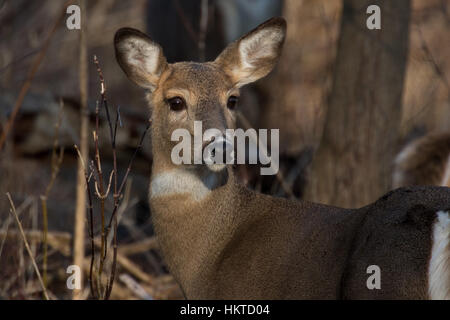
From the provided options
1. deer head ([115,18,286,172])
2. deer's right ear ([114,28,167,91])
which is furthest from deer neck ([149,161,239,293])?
deer's right ear ([114,28,167,91])

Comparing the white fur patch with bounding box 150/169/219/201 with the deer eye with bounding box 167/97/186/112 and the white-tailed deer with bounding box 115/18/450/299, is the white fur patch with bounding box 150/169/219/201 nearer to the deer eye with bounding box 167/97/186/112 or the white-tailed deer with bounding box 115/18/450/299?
the white-tailed deer with bounding box 115/18/450/299

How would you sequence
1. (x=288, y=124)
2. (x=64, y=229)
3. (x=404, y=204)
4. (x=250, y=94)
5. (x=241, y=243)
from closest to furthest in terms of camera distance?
(x=404, y=204), (x=241, y=243), (x=64, y=229), (x=250, y=94), (x=288, y=124)

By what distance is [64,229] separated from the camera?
7.24 m

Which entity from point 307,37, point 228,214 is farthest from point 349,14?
point 307,37

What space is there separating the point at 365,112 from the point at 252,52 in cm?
152

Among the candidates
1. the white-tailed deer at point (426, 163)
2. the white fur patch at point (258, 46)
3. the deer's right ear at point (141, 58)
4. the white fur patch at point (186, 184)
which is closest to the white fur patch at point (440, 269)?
the white fur patch at point (186, 184)

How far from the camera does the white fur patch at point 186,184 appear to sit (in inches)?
181

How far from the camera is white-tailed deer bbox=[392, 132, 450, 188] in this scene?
17.8 ft

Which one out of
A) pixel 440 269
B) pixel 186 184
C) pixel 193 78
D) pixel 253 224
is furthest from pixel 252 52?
pixel 440 269

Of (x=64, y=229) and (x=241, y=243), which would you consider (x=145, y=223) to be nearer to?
(x=64, y=229)

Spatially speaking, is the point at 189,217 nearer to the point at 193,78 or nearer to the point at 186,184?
the point at 186,184

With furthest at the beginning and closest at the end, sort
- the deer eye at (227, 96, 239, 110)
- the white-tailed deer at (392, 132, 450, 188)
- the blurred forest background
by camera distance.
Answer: the blurred forest background → the white-tailed deer at (392, 132, 450, 188) → the deer eye at (227, 96, 239, 110)

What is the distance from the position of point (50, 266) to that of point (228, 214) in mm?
2556

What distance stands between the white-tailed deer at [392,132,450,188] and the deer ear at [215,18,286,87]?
127cm
